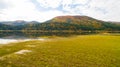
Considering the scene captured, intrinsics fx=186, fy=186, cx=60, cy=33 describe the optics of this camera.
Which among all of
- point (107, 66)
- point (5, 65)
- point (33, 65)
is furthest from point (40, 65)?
point (107, 66)

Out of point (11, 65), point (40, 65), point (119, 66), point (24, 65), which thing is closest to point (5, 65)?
point (11, 65)

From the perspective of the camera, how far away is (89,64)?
27.3 metres

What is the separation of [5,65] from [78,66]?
33.5ft

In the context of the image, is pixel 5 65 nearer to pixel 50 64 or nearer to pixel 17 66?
pixel 17 66

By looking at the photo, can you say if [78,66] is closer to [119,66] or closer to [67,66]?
[67,66]

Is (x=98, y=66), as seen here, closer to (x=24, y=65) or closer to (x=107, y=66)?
(x=107, y=66)

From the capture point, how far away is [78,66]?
26.0 metres

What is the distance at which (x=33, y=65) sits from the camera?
26.3 metres

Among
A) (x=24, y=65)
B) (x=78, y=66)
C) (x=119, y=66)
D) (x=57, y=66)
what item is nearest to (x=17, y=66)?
(x=24, y=65)

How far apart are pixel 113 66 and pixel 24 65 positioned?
12.5 m

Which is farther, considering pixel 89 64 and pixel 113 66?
pixel 89 64

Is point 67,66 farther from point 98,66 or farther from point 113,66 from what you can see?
point 113,66

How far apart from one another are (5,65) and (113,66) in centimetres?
1501

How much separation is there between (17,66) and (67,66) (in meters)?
6.94
